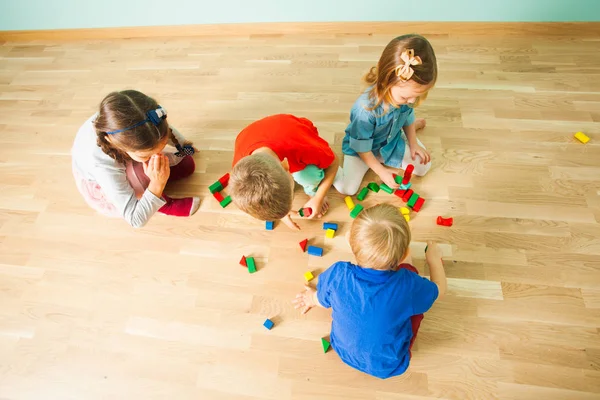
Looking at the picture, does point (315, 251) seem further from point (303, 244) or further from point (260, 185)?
point (260, 185)

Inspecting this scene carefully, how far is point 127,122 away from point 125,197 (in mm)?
477

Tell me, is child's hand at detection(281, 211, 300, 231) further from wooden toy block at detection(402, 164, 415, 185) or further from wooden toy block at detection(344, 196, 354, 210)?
wooden toy block at detection(402, 164, 415, 185)

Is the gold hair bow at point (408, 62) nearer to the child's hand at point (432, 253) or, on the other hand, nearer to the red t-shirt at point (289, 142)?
the red t-shirt at point (289, 142)

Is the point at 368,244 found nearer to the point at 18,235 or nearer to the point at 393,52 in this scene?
the point at 393,52

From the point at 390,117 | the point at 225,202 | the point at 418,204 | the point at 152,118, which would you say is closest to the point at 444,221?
the point at 418,204

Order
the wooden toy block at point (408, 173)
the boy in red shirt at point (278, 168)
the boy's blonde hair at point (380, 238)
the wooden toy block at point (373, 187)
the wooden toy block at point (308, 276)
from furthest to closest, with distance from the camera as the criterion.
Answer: the wooden toy block at point (373, 187) → the wooden toy block at point (408, 173) → the wooden toy block at point (308, 276) → the boy in red shirt at point (278, 168) → the boy's blonde hair at point (380, 238)

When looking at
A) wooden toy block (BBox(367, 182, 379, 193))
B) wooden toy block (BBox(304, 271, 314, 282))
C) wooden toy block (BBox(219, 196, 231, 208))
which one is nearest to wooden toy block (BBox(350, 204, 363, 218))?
wooden toy block (BBox(367, 182, 379, 193))

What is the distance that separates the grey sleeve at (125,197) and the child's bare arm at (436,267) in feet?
4.49

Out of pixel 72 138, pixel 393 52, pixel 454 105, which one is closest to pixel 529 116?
pixel 454 105

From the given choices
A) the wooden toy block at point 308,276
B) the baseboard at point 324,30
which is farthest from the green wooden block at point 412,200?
the baseboard at point 324,30

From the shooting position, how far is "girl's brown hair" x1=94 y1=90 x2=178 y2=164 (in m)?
1.55

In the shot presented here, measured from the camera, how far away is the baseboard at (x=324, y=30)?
268cm

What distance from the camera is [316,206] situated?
199 centimetres

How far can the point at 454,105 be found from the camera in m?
2.46
